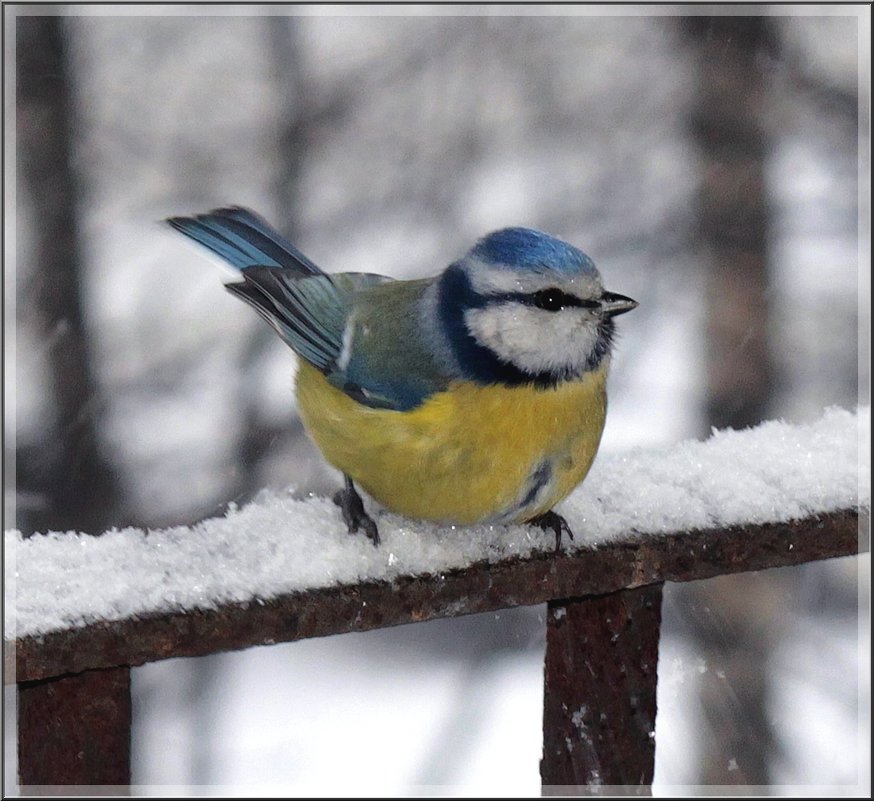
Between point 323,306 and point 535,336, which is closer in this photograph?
point 535,336

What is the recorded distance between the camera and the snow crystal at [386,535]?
62.1 inches

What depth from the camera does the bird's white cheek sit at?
2287mm

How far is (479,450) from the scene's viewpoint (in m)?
2.22

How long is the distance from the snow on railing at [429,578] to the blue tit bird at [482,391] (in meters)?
0.07

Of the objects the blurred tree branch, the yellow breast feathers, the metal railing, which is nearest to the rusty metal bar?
the metal railing

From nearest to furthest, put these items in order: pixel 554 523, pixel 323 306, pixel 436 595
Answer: pixel 436 595 < pixel 554 523 < pixel 323 306

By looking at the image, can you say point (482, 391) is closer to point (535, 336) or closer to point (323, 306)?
point (535, 336)

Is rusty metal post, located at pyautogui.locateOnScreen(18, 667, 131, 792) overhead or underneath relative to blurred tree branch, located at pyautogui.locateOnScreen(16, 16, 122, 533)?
underneath

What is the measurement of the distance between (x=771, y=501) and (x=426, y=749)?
110 inches

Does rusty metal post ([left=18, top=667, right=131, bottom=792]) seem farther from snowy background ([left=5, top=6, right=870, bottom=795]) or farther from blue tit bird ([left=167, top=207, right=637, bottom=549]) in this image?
snowy background ([left=5, top=6, right=870, bottom=795])

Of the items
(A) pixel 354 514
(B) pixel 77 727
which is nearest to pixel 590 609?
(A) pixel 354 514

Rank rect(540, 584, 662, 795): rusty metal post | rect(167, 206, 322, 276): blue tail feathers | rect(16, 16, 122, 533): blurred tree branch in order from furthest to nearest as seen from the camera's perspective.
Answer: rect(16, 16, 122, 533): blurred tree branch → rect(167, 206, 322, 276): blue tail feathers → rect(540, 584, 662, 795): rusty metal post

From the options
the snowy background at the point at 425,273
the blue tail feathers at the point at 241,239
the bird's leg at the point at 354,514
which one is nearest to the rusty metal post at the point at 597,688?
the bird's leg at the point at 354,514

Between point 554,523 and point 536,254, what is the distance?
50 centimetres
